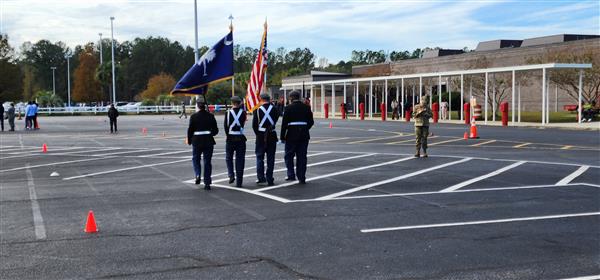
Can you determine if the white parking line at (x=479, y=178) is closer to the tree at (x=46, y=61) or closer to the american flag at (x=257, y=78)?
the american flag at (x=257, y=78)

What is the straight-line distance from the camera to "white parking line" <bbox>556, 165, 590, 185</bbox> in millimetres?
12125

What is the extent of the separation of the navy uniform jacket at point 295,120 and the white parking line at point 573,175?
4.87 meters

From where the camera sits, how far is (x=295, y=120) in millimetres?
12242

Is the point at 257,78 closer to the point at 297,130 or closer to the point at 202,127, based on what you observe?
the point at 297,130

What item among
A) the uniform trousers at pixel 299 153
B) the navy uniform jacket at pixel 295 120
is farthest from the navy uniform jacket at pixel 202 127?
the uniform trousers at pixel 299 153

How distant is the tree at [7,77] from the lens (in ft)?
284

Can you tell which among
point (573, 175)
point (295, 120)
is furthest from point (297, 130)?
point (573, 175)

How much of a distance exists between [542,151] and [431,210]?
36.3 feet

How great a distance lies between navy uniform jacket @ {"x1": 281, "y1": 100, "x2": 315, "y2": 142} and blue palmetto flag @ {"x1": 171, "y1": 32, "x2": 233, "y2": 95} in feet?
6.19

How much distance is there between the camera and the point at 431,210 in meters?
9.23

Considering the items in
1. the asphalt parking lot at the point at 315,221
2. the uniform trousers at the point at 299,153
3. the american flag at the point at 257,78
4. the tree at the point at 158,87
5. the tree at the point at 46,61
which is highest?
the tree at the point at 46,61

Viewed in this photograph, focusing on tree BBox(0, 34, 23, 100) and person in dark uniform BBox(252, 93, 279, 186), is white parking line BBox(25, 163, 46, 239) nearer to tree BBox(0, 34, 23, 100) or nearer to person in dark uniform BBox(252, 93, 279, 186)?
person in dark uniform BBox(252, 93, 279, 186)

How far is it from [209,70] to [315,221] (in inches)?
231

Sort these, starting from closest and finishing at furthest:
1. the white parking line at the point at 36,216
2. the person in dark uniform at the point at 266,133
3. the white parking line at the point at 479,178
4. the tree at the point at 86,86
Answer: the white parking line at the point at 36,216 < the white parking line at the point at 479,178 < the person in dark uniform at the point at 266,133 < the tree at the point at 86,86
